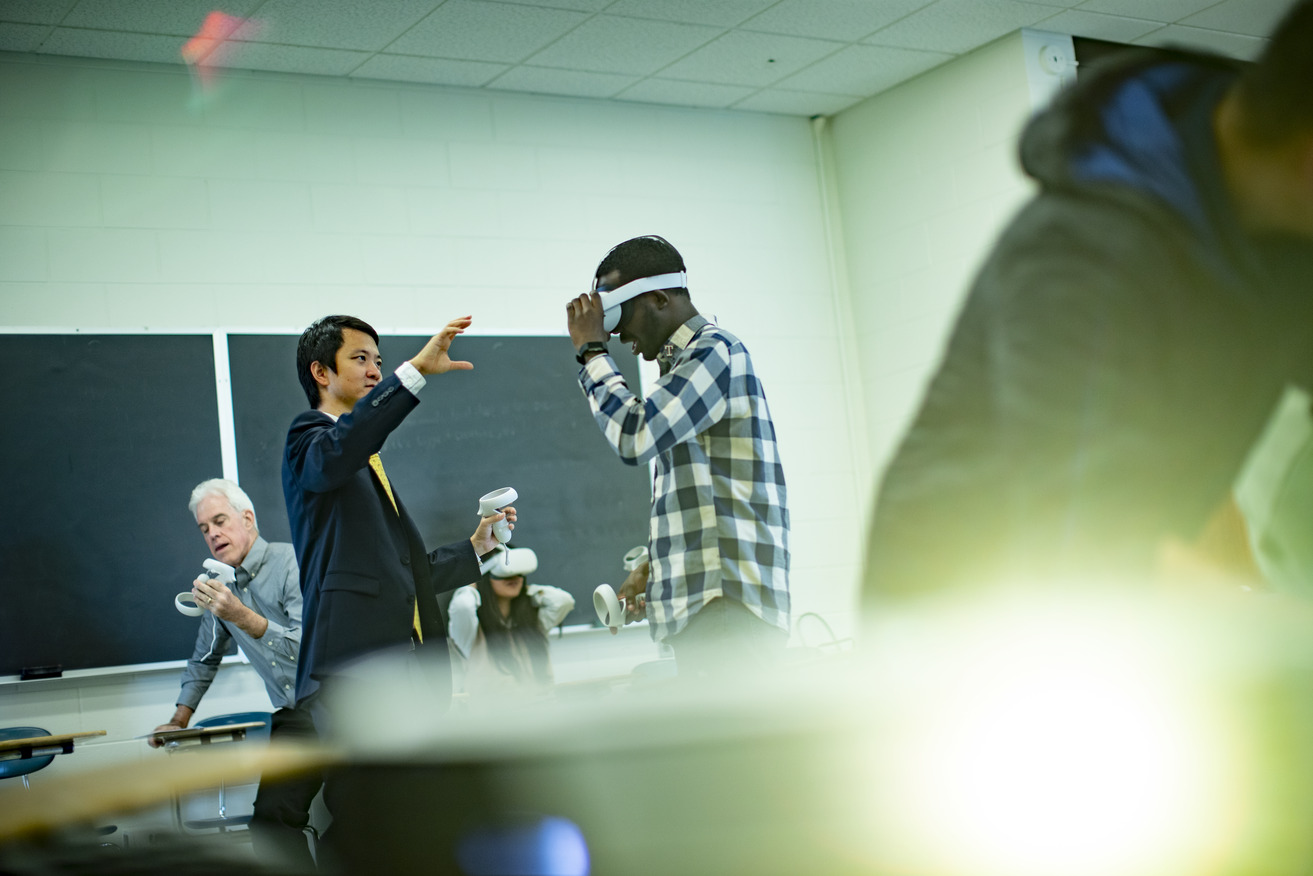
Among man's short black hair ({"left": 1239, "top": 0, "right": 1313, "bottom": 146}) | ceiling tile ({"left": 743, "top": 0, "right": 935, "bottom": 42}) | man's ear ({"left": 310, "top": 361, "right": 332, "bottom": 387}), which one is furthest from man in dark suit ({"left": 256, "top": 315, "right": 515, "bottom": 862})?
ceiling tile ({"left": 743, "top": 0, "right": 935, "bottom": 42})

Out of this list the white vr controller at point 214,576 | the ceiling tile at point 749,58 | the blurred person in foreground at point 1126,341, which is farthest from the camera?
the ceiling tile at point 749,58

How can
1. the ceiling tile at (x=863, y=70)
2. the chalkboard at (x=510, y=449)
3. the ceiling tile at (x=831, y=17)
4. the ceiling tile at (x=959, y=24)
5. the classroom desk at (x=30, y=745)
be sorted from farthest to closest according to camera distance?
the ceiling tile at (x=863, y=70) < the ceiling tile at (x=959, y=24) < the ceiling tile at (x=831, y=17) < the chalkboard at (x=510, y=449) < the classroom desk at (x=30, y=745)

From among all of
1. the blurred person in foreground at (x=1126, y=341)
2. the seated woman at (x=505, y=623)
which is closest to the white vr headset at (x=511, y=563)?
the seated woman at (x=505, y=623)

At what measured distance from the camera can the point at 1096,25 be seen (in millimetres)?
4723

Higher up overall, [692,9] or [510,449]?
[692,9]

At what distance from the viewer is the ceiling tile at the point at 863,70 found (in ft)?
15.8

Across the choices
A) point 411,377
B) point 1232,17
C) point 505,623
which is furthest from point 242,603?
point 1232,17

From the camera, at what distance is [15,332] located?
12.7 feet

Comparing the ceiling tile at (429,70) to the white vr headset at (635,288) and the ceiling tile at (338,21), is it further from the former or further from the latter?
the white vr headset at (635,288)

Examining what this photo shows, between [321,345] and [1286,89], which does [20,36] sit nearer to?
[321,345]

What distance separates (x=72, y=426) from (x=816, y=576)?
2836mm

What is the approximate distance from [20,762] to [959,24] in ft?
12.9

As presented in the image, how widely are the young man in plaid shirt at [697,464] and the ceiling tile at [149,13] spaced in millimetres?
2611

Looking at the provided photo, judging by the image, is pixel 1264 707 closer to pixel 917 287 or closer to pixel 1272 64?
pixel 1272 64
